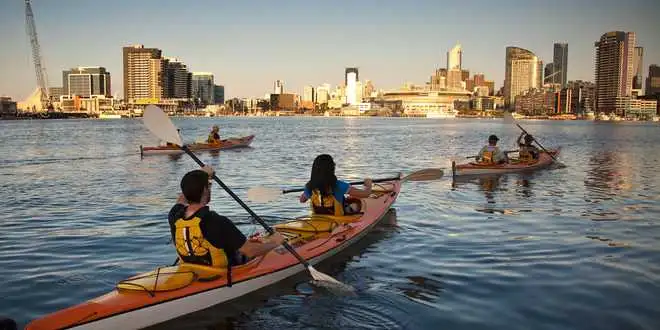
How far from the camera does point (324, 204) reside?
949 centimetres

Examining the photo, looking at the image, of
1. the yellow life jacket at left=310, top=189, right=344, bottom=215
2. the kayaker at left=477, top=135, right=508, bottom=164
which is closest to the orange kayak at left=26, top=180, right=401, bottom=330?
the yellow life jacket at left=310, top=189, right=344, bottom=215

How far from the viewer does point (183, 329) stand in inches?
245

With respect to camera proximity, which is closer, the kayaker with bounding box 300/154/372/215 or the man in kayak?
the man in kayak

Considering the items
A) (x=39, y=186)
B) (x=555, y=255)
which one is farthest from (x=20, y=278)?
(x=39, y=186)

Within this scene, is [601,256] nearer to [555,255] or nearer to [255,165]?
[555,255]

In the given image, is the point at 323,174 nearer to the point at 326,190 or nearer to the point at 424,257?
the point at 326,190

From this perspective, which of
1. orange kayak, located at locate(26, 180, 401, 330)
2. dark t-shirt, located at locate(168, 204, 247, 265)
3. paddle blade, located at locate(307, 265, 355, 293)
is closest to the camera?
orange kayak, located at locate(26, 180, 401, 330)

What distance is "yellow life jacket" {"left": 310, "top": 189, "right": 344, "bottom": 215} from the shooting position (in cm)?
945

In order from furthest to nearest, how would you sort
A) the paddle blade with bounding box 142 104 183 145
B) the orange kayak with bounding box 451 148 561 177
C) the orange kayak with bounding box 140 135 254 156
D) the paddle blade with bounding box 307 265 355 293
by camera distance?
the orange kayak with bounding box 140 135 254 156 → the orange kayak with bounding box 451 148 561 177 → the paddle blade with bounding box 142 104 183 145 → the paddle blade with bounding box 307 265 355 293

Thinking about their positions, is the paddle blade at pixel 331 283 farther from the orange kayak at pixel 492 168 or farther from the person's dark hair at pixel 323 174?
the orange kayak at pixel 492 168

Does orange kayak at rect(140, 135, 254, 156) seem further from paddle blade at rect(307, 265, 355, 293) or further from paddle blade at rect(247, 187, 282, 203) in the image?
paddle blade at rect(307, 265, 355, 293)

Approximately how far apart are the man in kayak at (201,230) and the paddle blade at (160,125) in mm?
1680

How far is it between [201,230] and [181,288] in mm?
719

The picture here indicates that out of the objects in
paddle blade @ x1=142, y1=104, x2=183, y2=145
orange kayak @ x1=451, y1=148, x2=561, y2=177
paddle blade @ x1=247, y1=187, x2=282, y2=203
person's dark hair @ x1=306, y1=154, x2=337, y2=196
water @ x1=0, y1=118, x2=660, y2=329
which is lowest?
water @ x1=0, y1=118, x2=660, y2=329
